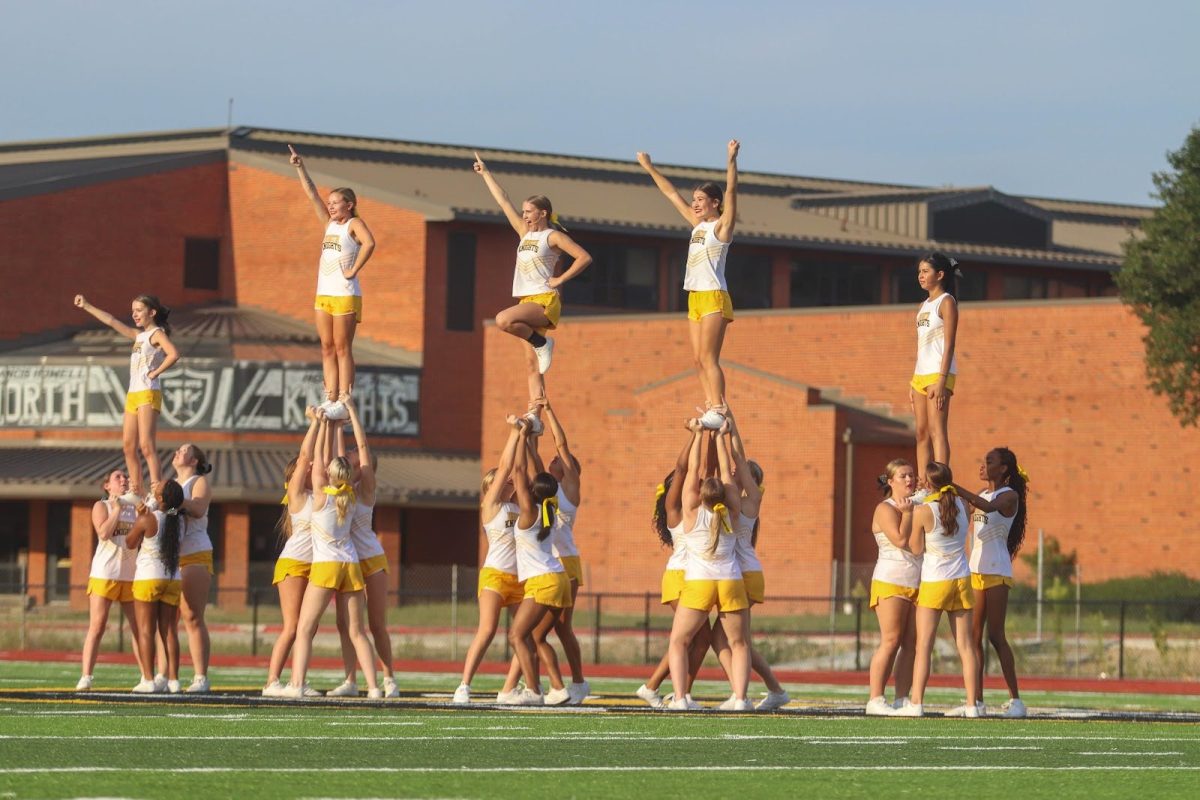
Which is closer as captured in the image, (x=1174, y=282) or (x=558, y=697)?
(x=558, y=697)

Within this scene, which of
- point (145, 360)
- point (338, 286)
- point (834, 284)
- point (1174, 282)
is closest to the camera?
point (338, 286)

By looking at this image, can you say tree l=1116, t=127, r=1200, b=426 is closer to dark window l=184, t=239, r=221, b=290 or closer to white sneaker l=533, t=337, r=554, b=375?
white sneaker l=533, t=337, r=554, b=375

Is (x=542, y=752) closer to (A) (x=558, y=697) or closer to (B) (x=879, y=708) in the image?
(B) (x=879, y=708)

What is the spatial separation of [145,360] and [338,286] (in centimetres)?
223

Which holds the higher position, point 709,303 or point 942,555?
point 709,303

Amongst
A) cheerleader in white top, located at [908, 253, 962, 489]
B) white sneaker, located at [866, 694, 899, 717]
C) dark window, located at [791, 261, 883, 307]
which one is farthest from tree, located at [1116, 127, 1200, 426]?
white sneaker, located at [866, 694, 899, 717]

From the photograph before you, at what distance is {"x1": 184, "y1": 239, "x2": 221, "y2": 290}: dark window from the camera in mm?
63312

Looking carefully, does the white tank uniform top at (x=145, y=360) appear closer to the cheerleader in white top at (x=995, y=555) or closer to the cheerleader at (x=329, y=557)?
the cheerleader at (x=329, y=557)

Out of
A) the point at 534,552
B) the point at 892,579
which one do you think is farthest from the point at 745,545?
the point at 534,552

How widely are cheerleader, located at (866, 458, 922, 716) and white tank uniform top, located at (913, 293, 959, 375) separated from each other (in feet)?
5.05

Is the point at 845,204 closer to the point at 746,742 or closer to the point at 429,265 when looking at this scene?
the point at 429,265

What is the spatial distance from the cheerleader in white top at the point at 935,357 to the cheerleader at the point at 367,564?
15.2 ft

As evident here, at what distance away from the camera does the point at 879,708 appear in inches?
669

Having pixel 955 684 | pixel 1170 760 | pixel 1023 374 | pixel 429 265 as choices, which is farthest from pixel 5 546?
pixel 1170 760
